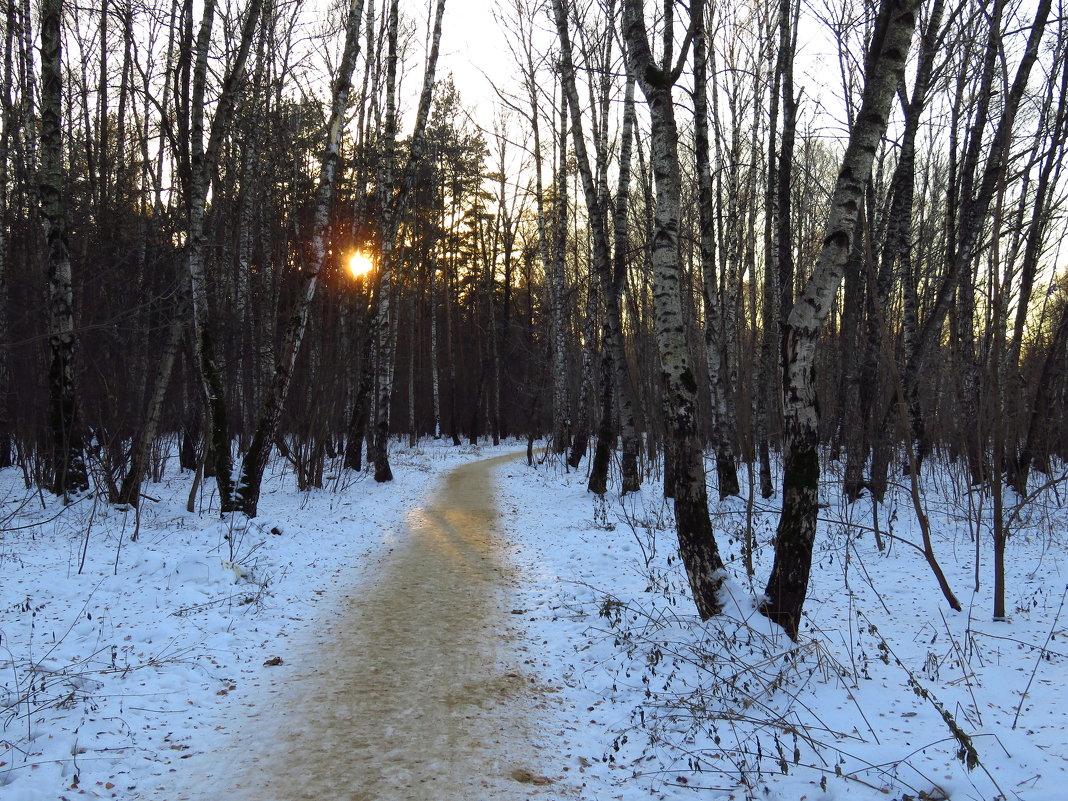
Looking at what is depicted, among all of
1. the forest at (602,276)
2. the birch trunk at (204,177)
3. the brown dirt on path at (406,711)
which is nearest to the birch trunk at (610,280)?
the forest at (602,276)

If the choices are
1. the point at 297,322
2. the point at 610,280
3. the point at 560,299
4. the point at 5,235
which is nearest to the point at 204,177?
the point at 297,322

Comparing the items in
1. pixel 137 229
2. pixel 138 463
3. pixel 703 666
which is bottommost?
pixel 703 666

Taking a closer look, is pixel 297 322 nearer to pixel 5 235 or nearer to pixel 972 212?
pixel 5 235

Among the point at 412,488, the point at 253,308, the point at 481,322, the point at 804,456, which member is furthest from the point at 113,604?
the point at 481,322

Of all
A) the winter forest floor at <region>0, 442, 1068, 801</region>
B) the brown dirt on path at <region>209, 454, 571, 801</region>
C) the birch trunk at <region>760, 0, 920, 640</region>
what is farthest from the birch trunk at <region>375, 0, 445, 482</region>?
the birch trunk at <region>760, 0, 920, 640</region>

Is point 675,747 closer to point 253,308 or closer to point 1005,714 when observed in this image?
point 1005,714

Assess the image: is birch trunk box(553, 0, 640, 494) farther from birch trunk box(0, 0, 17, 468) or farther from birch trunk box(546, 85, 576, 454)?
birch trunk box(0, 0, 17, 468)

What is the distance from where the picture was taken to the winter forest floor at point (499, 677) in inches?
127

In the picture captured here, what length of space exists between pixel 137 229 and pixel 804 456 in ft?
55.2

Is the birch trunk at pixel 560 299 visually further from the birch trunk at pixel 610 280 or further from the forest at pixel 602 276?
the birch trunk at pixel 610 280

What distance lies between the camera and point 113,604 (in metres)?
5.54

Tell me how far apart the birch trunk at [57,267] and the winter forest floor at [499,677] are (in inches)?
73.1

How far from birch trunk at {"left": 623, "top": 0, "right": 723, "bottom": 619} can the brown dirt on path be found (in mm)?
1652

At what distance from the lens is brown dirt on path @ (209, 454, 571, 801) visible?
10.5ft
